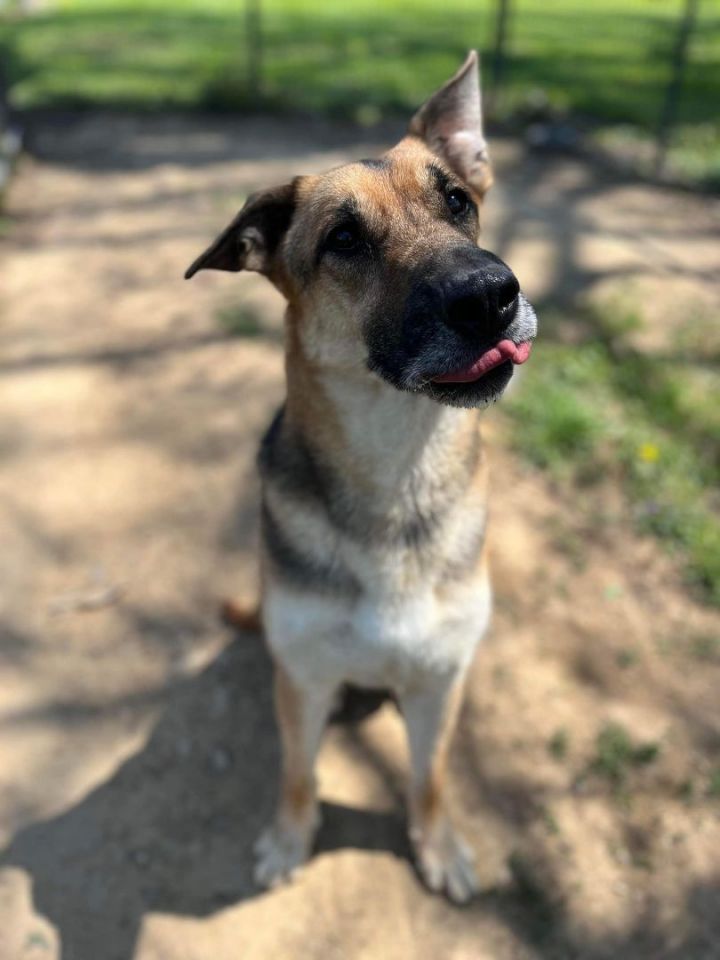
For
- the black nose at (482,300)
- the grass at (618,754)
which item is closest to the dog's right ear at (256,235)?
the black nose at (482,300)

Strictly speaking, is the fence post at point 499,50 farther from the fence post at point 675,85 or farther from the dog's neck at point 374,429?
the dog's neck at point 374,429

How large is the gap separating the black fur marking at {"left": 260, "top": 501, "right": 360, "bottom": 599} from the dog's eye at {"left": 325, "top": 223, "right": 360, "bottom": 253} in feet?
2.85

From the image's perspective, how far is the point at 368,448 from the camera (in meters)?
2.45

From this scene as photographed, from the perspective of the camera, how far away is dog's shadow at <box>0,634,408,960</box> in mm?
2855

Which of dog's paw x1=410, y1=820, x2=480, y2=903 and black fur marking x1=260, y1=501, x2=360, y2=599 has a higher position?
black fur marking x1=260, y1=501, x2=360, y2=599

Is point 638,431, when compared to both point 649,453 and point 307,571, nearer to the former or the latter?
point 649,453

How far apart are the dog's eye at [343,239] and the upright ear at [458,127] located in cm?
60

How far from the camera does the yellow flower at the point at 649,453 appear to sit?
4429 mm

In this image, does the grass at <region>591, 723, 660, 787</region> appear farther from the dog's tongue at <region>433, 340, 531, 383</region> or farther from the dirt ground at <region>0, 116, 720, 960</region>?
the dog's tongue at <region>433, 340, 531, 383</region>

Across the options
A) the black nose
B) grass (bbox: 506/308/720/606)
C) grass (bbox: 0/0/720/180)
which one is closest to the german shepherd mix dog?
the black nose

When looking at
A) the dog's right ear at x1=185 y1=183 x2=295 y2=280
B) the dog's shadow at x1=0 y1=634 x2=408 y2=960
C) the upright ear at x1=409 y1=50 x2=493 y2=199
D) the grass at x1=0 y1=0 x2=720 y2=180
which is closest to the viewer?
the dog's right ear at x1=185 y1=183 x2=295 y2=280

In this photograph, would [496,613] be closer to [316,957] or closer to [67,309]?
[316,957]

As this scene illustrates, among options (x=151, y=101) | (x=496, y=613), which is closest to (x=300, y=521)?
(x=496, y=613)

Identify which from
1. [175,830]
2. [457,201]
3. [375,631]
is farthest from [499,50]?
[175,830]
